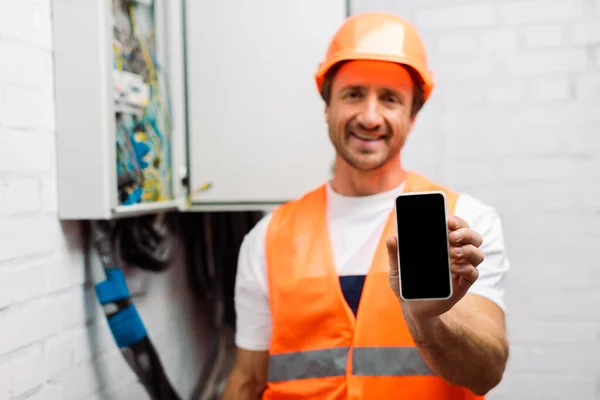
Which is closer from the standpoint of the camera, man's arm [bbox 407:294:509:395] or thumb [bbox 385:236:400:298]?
thumb [bbox 385:236:400:298]

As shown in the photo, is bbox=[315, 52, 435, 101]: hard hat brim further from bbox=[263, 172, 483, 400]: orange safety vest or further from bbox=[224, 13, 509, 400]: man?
bbox=[263, 172, 483, 400]: orange safety vest

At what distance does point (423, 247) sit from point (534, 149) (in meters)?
1.15

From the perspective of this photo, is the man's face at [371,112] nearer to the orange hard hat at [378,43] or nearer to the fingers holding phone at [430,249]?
the orange hard hat at [378,43]

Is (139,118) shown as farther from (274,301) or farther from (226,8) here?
(274,301)

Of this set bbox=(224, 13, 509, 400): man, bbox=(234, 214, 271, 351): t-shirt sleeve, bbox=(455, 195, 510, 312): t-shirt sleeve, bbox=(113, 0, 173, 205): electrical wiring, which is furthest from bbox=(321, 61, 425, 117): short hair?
bbox=(113, 0, 173, 205): electrical wiring

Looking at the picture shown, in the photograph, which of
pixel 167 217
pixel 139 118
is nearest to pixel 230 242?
pixel 167 217

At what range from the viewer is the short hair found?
138 cm

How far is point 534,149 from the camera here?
1.87 meters

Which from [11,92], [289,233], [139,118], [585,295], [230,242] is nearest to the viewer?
[11,92]

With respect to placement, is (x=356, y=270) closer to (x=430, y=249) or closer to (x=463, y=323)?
(x=463, y=323)

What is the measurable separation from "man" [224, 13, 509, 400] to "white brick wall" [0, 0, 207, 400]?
14.5 inches

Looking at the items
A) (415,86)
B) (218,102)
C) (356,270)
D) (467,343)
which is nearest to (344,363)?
(356,270)

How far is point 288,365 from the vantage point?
4.49 feet

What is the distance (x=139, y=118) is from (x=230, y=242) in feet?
1.92
